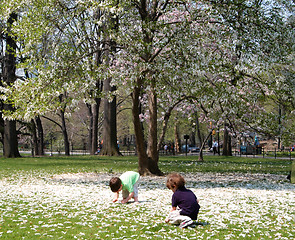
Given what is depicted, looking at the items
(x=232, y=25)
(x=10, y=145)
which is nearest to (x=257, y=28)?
(x=232, y=25)

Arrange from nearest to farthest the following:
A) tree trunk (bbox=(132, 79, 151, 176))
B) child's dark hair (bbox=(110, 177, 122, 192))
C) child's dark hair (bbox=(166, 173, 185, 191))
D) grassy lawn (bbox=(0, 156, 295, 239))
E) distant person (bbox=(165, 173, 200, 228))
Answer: grassy lawn (bbox=(0, 156, 295, 239)) → distant person (bbox=(165, 173, 200, 228)) → child's dark hair (bbox=(166, 173, 185, 191)) → child's dark hair (bbox=(110, 177, 122, 192)) → tree trunk (bbox=(132, 79, 151, 176))

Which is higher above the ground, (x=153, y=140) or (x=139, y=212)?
(x=153, y=140)

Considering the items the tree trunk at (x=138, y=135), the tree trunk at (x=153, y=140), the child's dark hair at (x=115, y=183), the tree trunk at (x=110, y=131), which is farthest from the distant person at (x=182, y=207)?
the tree trunk at (x=110, y=131)

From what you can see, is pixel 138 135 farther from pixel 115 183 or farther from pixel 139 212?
pixel 139 212

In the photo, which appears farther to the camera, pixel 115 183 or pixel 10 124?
pixel 10 124

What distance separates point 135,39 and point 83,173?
7835 mm

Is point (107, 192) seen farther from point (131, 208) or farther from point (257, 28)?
point (257, 28)

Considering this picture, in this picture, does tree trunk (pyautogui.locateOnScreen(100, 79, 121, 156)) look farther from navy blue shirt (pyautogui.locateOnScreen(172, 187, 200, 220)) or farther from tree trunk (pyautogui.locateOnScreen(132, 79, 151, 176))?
navy blue shirt (pyautogui.locateOnScreen(172, 187, 200, 220))

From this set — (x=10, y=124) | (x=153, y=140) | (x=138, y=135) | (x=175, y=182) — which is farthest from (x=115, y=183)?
(x=10, y=124)

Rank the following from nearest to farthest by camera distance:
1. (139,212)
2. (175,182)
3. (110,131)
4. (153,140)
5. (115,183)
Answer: (175,182) → (139,212) → (115,183) → (153,140) → (110,131)

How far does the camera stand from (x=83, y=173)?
18.7 metres

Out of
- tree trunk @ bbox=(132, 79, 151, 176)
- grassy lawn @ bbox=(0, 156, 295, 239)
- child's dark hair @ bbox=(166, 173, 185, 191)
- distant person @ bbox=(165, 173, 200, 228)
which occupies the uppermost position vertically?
tree trunk @ bbox=(132, 79, 151, 176)

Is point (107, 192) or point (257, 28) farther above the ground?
point (257, 28)

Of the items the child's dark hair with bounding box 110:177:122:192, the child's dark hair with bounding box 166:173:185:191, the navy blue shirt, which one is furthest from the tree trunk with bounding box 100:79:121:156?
the navy blue shirt
